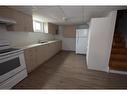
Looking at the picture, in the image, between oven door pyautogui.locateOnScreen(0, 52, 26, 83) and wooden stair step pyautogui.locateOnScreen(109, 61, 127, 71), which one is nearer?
oven door pyautogui.locateOnScreen(0, 52, 26, 83)

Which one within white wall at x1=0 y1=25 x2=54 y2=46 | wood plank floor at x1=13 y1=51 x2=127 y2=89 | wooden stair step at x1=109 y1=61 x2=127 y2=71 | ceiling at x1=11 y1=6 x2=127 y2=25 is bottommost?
wood plank floor at x1=13 y1=51 x2=127 y2=89

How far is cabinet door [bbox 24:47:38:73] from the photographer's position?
8.13 feet

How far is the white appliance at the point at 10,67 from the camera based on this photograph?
65.3 inches

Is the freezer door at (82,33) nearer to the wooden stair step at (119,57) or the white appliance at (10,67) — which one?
the wooden stair step at (119,57)

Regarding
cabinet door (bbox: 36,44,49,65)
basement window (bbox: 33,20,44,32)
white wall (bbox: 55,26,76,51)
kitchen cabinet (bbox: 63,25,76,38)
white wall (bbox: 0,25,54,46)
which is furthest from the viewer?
white wall (bbox: 55,26,76,51)

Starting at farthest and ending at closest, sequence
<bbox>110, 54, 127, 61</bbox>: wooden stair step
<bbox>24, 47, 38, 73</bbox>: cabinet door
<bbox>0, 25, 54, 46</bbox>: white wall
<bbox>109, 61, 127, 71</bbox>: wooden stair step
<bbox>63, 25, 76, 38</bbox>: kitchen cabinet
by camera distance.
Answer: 1. <bbox>63, 25, 76, 38</bbox>: kitchen cabinet
2. <bbox>110, 54, 127, 61</bbox>: wooden stair step
3. <bbox>109, 61, 127, 71</bbox>: wooden stair step
4. <bbox>24, 47, 38, 73</bbox>: cabinet door
5. <bbox>0, 25, 54, 46</bbox>: white wall

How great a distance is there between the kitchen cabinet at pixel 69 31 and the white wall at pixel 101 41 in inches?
115

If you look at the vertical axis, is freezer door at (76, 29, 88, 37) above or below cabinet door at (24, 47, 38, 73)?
above

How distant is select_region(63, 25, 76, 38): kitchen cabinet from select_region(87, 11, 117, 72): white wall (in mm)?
2917

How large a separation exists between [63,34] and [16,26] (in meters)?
4.04

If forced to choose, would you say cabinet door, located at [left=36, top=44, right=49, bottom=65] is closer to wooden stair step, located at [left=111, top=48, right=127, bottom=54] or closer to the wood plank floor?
the wood plank floor

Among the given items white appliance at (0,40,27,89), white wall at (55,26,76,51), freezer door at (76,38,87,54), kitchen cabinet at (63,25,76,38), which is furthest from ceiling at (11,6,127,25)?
white wall at (55,26,76,51)

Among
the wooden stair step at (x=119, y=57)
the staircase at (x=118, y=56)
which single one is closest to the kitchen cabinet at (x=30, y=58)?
the staircase at (x=118, y=56)

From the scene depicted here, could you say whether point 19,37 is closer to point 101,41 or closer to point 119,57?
point 101,41
